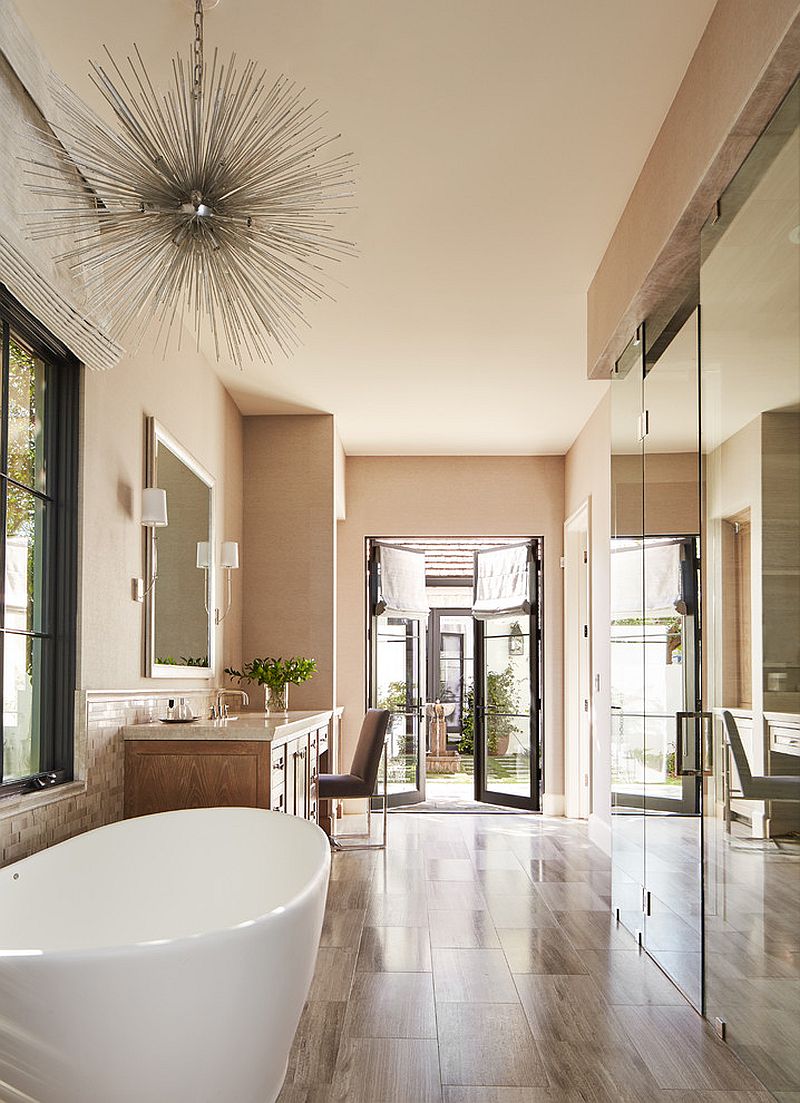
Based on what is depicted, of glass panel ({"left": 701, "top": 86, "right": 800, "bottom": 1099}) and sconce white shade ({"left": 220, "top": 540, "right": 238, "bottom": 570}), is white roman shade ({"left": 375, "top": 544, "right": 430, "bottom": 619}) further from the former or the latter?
glass panel ({"left": 701, "top": 86, "right": 800, "bottom": 1099})

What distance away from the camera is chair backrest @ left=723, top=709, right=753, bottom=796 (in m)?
2.75

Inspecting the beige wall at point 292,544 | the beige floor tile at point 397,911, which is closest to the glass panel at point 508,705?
the beige wall at point 292,544

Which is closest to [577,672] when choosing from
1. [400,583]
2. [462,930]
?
[400,583]

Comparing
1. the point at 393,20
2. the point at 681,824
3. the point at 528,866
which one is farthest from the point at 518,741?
the point at 393,20

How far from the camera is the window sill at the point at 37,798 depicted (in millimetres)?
3045

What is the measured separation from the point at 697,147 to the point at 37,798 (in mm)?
2726

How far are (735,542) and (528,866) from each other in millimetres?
3594

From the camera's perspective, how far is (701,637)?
11.0 ft

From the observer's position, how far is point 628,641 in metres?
4.52

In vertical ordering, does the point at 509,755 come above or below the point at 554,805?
above

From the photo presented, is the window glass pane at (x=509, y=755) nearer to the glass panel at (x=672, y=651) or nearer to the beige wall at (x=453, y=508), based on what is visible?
the beige wall at (x=453, y=508)

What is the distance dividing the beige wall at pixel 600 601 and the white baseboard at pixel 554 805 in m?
1.00

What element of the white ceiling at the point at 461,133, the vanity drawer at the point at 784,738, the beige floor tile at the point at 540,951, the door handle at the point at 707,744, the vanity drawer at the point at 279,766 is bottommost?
the beige floor tile at the point at 540,951

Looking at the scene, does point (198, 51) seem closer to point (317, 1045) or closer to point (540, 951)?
point (317, 1045)
